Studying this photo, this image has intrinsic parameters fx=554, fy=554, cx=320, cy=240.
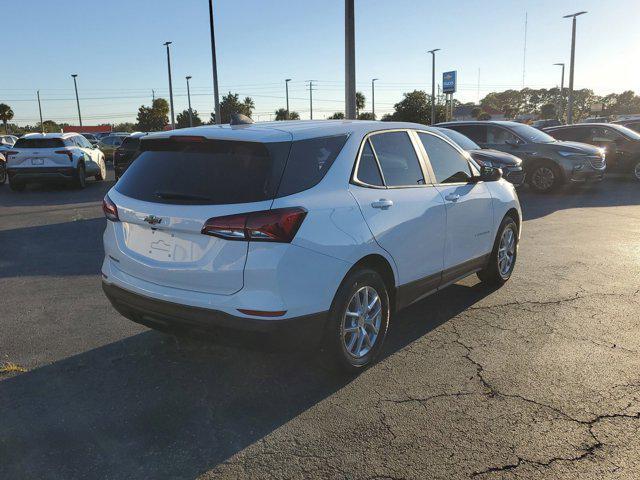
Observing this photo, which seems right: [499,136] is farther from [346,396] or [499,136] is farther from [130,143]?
[346,396]

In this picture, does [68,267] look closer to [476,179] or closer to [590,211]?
[476,179]

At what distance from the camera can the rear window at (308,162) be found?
3264 millimetres

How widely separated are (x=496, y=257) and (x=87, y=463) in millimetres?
4136

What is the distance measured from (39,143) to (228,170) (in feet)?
45.9

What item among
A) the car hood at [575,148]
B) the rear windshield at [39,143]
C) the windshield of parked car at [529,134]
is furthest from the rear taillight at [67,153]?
the car hood at [575,148]

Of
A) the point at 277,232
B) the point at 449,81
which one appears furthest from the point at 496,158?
the point at 449,81

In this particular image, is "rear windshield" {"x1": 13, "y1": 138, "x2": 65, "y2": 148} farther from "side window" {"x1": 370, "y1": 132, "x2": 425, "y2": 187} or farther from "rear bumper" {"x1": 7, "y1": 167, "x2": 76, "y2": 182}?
"side window" {"x1": 370, "y1": 132, "x2": 425, "y2": 187}

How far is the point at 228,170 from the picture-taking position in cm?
331

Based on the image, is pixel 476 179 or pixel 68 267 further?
pixel 68 267

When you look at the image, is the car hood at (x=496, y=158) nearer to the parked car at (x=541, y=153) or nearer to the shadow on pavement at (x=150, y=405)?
the parked car at (x=541, y=153)

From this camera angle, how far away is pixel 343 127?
155 inches

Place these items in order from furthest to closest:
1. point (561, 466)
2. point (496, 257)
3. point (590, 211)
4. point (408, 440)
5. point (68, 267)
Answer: point (590, 211) < point (68, 267) < point (496, 257) < point (408, 440) < point (561, 466)

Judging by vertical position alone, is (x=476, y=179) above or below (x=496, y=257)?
above

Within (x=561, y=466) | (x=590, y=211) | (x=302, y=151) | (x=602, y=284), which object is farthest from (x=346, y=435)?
(x=590, y=211)
